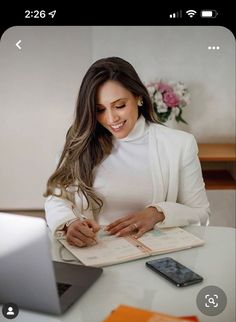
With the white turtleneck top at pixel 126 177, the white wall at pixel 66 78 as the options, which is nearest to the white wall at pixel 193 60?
the white wall at pixel 66 78

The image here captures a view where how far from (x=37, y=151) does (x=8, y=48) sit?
164mm

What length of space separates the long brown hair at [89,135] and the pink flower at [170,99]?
3 cm

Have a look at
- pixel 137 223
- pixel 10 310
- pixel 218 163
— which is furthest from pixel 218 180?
pixel 10 310

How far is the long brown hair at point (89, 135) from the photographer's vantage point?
736 mm

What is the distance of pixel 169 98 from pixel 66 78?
167 mm

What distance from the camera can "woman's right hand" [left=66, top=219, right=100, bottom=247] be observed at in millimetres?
746

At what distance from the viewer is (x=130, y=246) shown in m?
0.73
